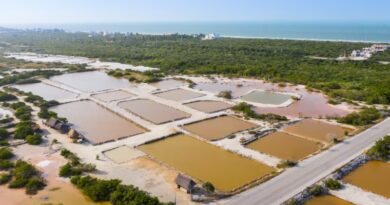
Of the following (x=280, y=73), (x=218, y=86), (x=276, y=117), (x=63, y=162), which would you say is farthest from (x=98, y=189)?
(x=280, y=73)

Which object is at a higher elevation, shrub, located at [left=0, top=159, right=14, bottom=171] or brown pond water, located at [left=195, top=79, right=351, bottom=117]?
brown pond water, located at [left=195, top=79, right=351, bottom=117]

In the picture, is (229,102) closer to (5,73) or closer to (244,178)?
(244,178)

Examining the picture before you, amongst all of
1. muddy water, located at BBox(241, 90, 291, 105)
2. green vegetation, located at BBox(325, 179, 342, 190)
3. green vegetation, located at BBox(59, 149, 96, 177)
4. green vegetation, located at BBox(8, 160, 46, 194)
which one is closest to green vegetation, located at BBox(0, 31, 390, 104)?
muddy water, located at BBox(241, 90, 291, 105)

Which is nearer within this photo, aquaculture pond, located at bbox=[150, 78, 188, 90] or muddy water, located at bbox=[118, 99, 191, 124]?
muddy water, located at bbox=[118, 99, 191, 124]

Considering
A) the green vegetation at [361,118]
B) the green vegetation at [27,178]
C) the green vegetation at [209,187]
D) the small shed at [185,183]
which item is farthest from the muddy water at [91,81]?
the green vegetation at [209,187]

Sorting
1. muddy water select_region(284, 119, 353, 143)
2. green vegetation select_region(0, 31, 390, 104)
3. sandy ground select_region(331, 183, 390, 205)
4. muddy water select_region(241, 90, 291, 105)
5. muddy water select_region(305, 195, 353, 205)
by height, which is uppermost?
green vegetation select_region(0, 31, 390, 104)

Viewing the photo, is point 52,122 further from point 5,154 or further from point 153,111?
point 153,111

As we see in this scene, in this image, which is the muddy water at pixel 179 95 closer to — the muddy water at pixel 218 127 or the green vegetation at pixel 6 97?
the muddy water at pixel 218 127

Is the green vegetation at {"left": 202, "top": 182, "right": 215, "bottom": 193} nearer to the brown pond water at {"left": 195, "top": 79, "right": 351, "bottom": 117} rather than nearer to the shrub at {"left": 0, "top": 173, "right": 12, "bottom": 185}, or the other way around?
the shrub at {"left": 0, "top": 173, "right": 12, "bottom": 185}
